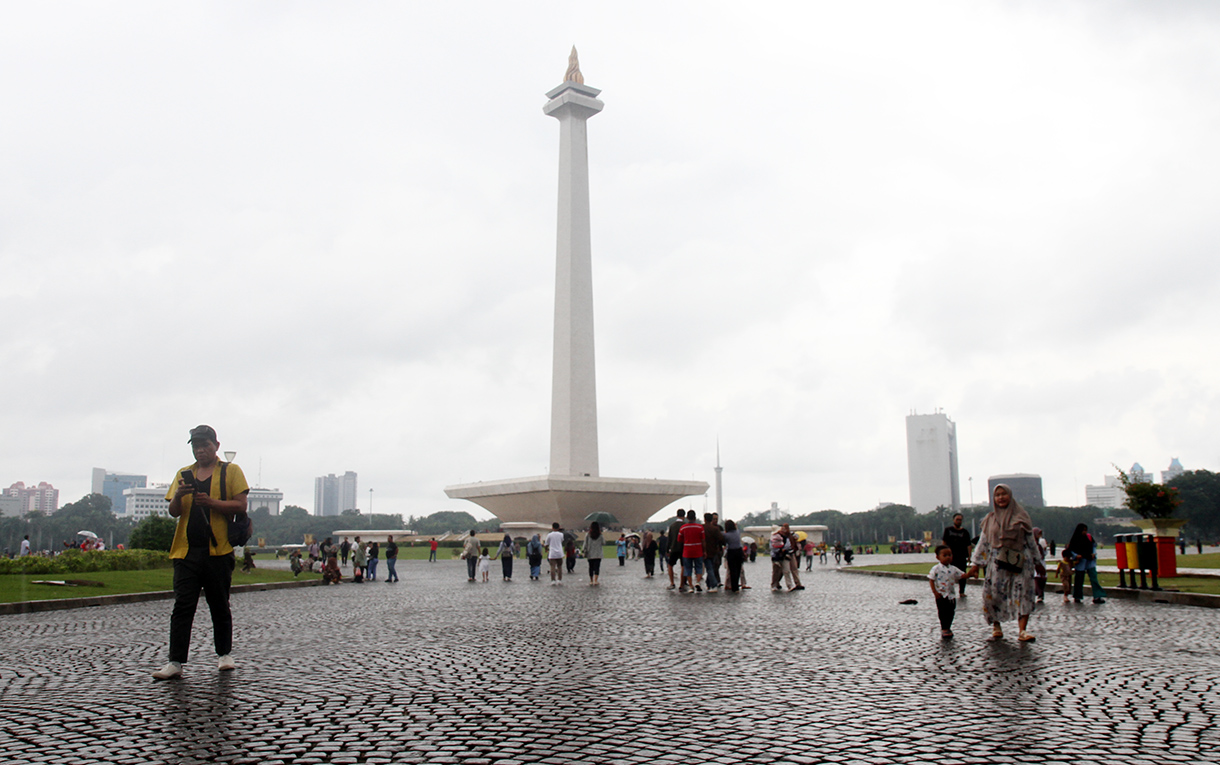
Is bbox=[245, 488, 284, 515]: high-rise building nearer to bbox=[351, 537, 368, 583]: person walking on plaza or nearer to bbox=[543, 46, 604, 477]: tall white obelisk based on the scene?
bbox=[543, 46, 604, 477]: tall white obelisk

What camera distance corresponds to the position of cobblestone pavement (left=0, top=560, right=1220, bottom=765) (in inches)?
176

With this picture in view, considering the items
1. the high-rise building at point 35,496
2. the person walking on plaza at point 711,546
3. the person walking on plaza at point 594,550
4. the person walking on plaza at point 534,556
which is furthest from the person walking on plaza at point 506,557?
the high-rise building at point 35,496

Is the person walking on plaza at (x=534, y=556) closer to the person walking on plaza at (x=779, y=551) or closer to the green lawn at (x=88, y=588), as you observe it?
the green lawn at (x=88, y=588)

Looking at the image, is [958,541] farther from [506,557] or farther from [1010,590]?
[506,557]

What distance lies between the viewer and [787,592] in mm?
16766

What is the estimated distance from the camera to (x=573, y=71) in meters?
64.0

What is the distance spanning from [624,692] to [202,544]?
3.13m

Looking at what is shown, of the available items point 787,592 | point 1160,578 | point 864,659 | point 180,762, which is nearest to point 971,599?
point 787,592

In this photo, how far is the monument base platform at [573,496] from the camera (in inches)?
2325

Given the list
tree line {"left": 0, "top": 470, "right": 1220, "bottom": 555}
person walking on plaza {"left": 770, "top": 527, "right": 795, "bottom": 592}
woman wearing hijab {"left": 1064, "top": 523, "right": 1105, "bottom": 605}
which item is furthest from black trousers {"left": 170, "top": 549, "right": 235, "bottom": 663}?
tree line {"left": 0, "top": 470, "right": 1220, "bottom": 555}

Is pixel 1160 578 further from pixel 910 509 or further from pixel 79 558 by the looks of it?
pixel 910 509

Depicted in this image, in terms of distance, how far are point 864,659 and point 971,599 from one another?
7293 mm

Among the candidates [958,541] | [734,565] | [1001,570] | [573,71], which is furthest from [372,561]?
[573,71]

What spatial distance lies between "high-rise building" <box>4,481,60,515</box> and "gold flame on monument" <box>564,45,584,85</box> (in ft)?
519
